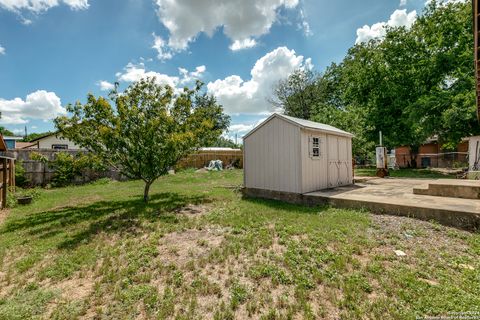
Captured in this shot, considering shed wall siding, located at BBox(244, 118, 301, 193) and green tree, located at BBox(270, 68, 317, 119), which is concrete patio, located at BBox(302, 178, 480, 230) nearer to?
shed wall siding, located at BBox(244, 118, 301, 193)

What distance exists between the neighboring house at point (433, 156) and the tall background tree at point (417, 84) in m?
4.02

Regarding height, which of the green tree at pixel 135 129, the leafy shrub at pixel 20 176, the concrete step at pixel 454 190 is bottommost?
the concrete step at pixel 454 190

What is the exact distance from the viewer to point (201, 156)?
1998 centimetres

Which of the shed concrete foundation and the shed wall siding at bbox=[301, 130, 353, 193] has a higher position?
the shed wall siding at bbox=[301, 130, 353, 193]

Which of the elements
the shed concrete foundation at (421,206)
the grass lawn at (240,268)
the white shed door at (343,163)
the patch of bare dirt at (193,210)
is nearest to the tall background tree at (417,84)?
the white shed door at (343,163)

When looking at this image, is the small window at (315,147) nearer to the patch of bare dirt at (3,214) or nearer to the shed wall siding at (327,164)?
the shed wall siding at (327,164)

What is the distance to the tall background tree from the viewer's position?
12758 mm

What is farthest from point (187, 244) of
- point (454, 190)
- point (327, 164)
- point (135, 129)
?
point (454, 190)

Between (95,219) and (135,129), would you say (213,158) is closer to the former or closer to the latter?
(135,129)

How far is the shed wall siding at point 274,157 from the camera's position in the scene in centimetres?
715

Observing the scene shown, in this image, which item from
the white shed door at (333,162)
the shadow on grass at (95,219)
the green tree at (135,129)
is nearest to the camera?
the shadow on grass at (95,219)

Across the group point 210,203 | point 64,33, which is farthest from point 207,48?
point 210,203

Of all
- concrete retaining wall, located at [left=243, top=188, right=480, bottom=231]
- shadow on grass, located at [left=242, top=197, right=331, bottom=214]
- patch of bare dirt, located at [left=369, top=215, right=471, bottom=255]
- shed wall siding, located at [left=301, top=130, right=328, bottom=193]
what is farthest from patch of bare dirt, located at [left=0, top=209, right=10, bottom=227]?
patch of bare dirt, located at [left=369, top=215, right=471, bottom=255]

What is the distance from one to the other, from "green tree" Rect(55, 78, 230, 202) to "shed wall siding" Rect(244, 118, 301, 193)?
7.24ft
